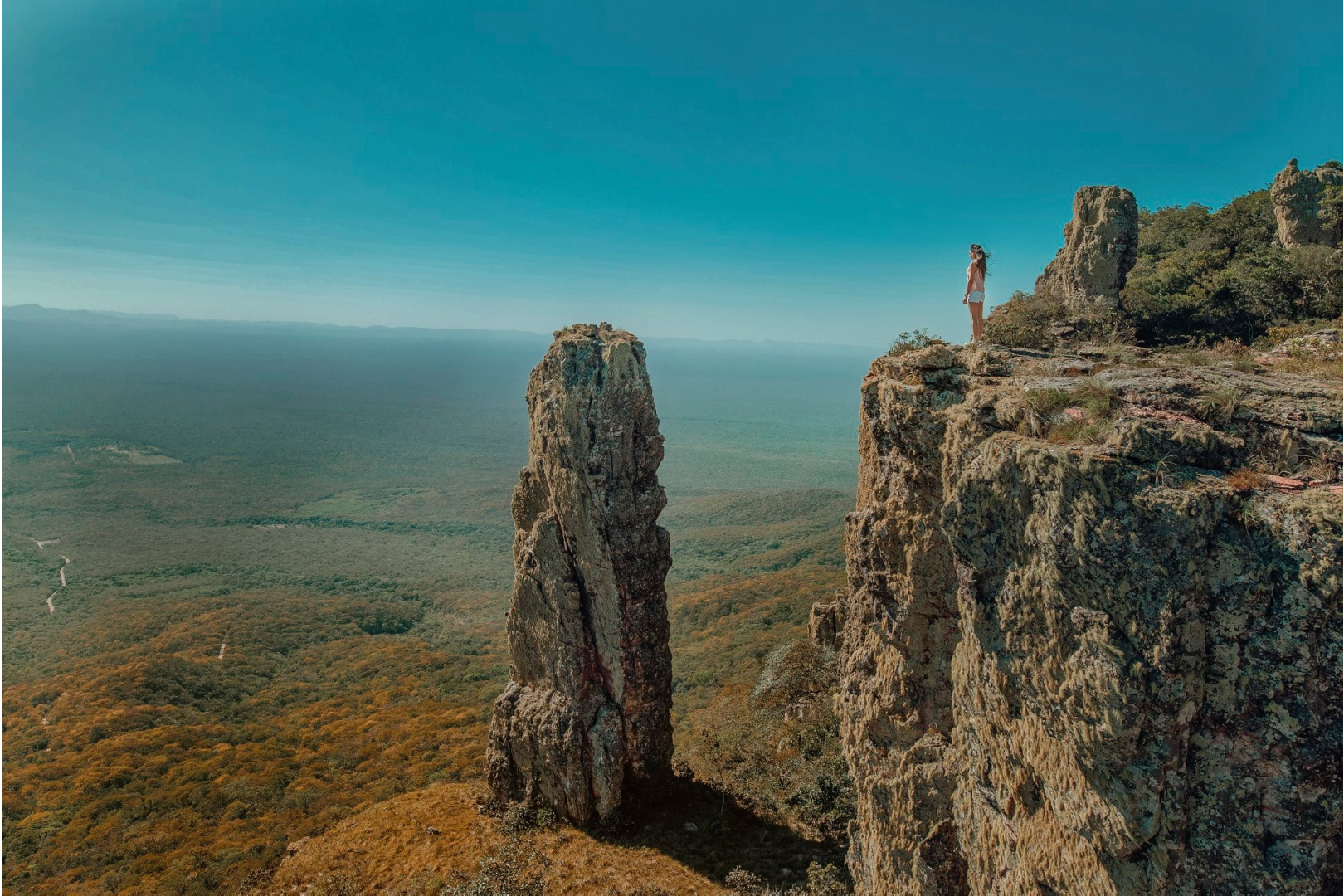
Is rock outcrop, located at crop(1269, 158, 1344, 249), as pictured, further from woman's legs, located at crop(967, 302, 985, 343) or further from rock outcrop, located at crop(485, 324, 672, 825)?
rock outcrop, located at crop(485, 324, 672, 825)

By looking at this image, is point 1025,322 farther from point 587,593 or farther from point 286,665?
point 286,665

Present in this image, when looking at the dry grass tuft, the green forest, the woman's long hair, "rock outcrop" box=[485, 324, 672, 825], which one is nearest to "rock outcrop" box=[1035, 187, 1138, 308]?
the woman's long hair

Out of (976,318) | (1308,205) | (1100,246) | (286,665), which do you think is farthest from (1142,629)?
(286,665)

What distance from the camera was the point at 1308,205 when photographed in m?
22.7

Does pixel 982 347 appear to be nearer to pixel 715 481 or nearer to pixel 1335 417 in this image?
pixel 1335 417

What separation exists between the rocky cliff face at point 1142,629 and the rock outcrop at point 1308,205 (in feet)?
70.1

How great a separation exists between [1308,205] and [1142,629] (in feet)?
86.7

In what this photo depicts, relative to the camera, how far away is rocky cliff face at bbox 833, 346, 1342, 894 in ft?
21.3

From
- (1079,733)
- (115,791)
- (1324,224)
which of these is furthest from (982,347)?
Result: (115,791)

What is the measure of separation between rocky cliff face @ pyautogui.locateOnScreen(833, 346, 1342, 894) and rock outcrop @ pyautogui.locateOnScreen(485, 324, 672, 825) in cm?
1186

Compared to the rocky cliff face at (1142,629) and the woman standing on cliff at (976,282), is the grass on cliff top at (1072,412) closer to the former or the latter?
the rocky cliff face at (1142,629)

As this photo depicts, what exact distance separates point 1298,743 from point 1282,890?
1594 mm

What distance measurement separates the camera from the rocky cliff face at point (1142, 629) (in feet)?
21.3

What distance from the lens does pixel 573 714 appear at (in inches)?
814
